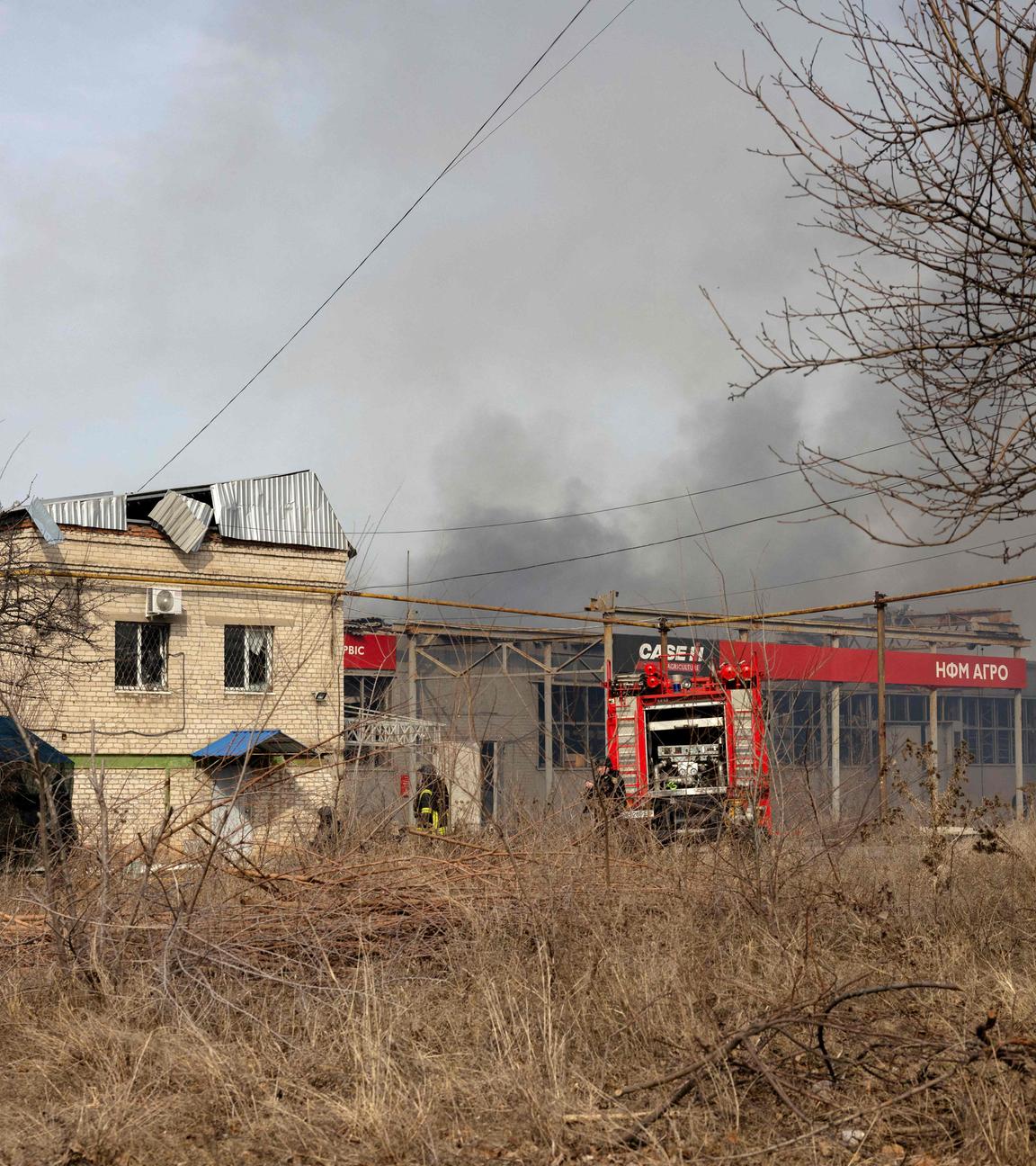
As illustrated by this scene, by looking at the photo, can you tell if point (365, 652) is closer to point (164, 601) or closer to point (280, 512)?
point (280, 512)

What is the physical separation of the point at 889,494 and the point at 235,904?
4.50 metres

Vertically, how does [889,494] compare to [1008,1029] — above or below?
above

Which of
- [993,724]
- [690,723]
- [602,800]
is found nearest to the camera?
[602,800]

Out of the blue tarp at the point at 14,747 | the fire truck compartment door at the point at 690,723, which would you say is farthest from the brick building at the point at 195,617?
the fire truck compartment door at the point at 690,723

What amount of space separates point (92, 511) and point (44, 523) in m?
1.37

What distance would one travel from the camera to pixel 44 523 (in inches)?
842

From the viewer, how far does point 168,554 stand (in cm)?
2334

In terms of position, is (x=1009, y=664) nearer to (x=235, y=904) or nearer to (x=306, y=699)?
(x=306, y=699)

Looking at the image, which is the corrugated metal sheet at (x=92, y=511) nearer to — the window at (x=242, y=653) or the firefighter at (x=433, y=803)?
the window at (x=242, y=653)

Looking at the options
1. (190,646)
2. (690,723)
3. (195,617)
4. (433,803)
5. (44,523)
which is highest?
(44,523)

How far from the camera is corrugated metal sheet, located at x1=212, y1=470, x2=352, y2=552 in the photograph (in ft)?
79.1

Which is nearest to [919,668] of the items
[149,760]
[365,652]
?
[365,652]

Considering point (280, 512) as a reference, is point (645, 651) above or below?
below

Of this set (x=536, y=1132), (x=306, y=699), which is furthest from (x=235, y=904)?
(x=306, y=699)
